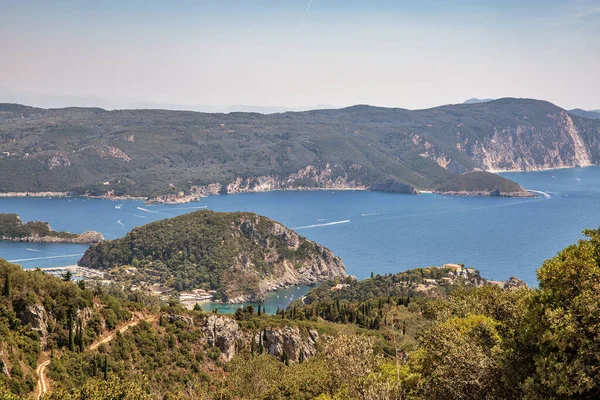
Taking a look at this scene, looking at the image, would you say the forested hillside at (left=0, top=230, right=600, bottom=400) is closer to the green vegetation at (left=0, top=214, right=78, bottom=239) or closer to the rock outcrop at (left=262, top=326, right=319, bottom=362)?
the rock outcrop at (left=262, top=326, right=319, bottom=362)

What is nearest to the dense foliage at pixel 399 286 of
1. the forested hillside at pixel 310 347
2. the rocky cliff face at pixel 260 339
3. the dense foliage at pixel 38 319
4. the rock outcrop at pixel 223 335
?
the forested hillside at pixel 310 347

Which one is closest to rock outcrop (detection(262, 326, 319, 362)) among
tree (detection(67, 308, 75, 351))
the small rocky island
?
tree (detection(67, 308, 75, 351))

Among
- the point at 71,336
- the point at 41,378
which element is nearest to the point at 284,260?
the point at 71,336

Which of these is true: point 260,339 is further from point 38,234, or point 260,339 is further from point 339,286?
point 38,234

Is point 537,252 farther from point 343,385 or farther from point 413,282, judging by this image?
point 343,385

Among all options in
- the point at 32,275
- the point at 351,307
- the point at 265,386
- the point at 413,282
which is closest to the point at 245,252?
the point at 413,282
